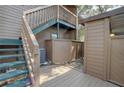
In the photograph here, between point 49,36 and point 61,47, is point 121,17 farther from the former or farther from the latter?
point 49,36

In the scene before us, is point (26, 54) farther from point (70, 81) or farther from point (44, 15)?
point (44, 15)

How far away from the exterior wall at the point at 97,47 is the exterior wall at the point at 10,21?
10.6 ft

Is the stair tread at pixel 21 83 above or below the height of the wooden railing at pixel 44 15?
below

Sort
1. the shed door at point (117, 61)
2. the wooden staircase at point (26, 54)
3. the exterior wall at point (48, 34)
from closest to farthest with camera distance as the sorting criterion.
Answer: the wooden staircase at point (26, 54) → the shed door at point (117, 61) → the exterior wall at point (48, 34)

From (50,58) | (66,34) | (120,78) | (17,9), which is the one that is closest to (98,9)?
(66,34)

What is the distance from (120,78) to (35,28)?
13.9 feet

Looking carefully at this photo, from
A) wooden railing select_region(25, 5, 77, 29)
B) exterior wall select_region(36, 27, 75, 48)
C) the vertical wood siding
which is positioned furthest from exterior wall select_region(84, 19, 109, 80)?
exterior wall select_region(36, 27, 75, 48)

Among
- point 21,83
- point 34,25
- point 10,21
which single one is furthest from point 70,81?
point 10,21

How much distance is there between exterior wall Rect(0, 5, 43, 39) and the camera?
531 cm

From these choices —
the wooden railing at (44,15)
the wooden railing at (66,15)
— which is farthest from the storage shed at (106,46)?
the wooden railing at (66,15)

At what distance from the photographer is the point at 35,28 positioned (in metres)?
6.23

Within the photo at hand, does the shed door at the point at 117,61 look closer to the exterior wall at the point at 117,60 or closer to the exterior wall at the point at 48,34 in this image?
the exterior wall at the point at 117,60

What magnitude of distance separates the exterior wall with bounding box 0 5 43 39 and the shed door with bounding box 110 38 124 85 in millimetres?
4195

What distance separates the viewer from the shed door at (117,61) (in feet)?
13.3
